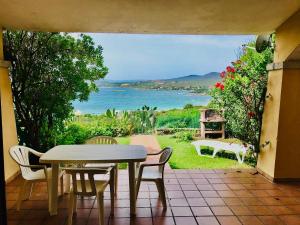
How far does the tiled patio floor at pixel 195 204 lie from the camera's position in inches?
143

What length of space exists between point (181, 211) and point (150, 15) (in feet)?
9.41

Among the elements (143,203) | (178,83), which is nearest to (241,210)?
(143,203)

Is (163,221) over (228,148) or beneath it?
beneath

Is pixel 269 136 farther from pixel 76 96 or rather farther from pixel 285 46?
pixel 76 96

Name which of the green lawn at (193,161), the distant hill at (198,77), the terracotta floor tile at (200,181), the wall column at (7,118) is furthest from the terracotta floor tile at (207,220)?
the distant hill at (198,77)

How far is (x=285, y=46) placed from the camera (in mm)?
4785

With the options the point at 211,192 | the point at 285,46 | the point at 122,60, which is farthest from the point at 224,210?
the point at 122,60

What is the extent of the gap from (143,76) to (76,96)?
13.9 m

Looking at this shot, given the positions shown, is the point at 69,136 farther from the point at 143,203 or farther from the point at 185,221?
the point at 185,221

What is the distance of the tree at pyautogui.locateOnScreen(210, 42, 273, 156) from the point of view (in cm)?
563

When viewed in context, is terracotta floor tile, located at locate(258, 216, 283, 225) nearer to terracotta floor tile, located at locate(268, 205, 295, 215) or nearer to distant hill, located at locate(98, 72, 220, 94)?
terracotta floor tile, located at locate(268, 205, 295, 215)

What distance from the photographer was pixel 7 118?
17.0 feet

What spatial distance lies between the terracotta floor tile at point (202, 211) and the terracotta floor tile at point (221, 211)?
7cm

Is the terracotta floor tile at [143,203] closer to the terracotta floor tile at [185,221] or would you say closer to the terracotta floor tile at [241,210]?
the terracotta floor tile at [185,221]
